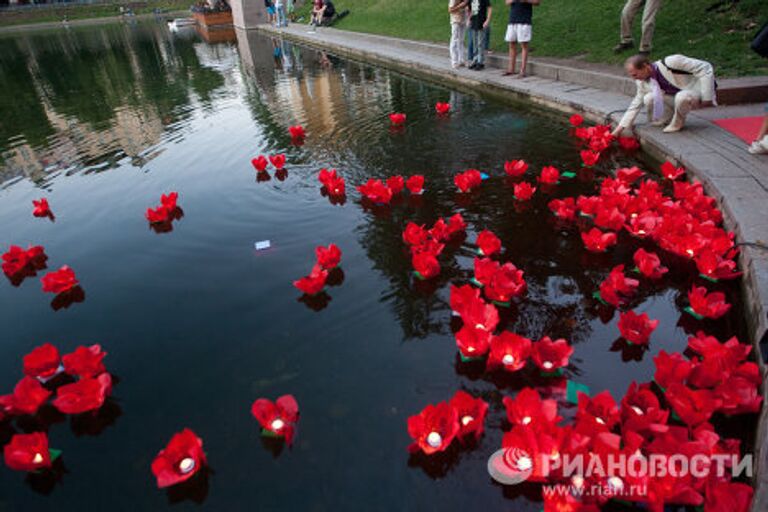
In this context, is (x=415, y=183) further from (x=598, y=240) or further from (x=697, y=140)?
(x=697, y=140)

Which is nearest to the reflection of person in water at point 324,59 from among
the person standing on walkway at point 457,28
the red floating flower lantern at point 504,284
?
the person standing on walkway at point 457,28

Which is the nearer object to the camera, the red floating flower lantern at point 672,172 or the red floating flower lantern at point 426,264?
the red floating flower lantern at point 426,264

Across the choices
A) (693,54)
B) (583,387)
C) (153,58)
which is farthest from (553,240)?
(153,58)

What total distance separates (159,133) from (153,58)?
1457cm

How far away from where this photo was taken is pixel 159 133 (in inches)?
331

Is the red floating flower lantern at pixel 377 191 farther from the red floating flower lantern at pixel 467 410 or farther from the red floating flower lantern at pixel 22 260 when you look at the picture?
the red floating flower lantern at pixel 22 260

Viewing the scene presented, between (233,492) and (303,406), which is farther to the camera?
(303,406)

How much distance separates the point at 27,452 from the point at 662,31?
35.8 ft

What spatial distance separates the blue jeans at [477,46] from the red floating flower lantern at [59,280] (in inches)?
366

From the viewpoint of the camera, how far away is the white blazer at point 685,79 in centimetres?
522

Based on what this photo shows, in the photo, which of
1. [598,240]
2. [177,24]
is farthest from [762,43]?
[177,24]

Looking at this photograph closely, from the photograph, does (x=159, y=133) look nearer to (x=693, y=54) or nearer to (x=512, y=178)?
(x=512, y=178)

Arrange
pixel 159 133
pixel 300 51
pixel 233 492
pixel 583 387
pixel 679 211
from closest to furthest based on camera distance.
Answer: pixel 233 492
pixel 583 387
pixel 679 211
pixel 159 133
pixel 300 51

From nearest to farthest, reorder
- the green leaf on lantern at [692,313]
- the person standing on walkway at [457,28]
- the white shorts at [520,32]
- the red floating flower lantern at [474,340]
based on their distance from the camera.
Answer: the red floating flower lantern at [474,340] → the green leaf on lantern at [692,313] → the white shorts at [520,32] → the person standing on walkway at [457,28]
